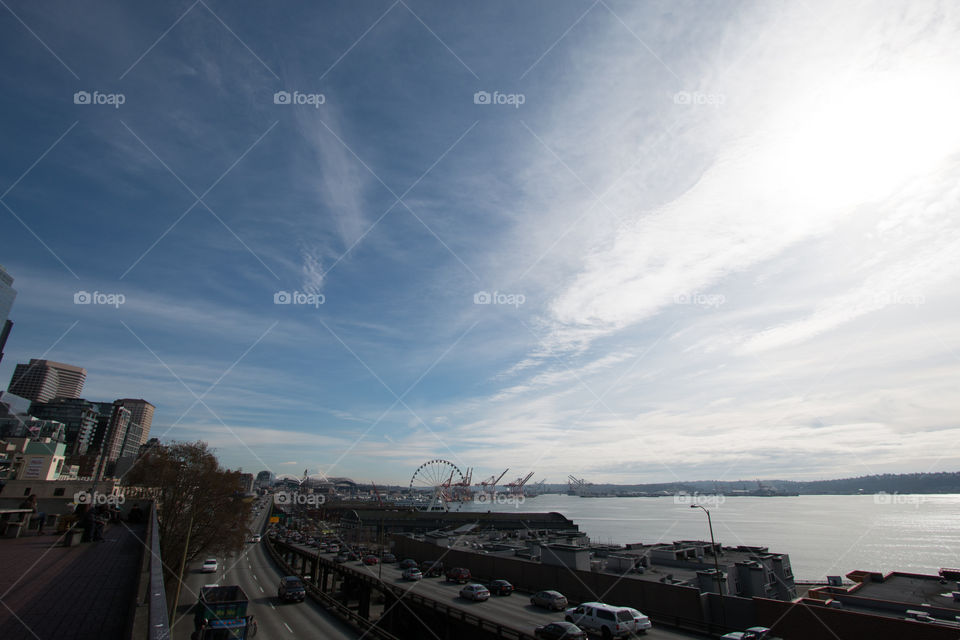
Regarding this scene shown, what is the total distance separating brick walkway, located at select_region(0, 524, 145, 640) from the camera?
9.99 meters

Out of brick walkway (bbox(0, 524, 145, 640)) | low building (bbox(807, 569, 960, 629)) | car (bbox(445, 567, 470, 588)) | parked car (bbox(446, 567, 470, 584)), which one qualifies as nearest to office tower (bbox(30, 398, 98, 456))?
car (bbox(445, 567, 470, 588))

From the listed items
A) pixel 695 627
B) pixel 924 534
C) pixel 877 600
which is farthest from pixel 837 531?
pixel 695 627

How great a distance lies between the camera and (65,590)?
13.1 meters

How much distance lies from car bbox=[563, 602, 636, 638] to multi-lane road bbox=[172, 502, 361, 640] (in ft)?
41.5

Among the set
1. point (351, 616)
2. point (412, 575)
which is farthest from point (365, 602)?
point (351, 616)

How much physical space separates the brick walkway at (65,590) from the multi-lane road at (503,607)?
1851 cm

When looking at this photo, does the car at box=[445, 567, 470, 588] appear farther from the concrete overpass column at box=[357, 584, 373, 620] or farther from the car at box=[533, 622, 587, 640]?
the car at box=[533, 622, 587, 640]

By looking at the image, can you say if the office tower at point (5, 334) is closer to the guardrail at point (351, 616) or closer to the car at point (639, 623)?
the guardrail at point (351, 616)

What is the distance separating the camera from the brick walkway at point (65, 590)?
9992mm

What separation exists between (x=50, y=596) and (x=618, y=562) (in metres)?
35.4

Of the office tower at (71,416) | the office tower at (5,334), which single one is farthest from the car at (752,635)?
the office tower at (71,416)

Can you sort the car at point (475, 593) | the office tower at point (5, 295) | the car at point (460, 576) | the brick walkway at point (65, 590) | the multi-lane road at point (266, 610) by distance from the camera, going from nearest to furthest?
the brick walkway at point (65, 590)
the multi-lane road at point (266, 610)
the car at point (475, 593)
the car at point (460, 576)
the office tower at point (5, 295)

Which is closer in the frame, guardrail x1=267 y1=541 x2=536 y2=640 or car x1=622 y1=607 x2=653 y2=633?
guardrail x1=267 y1=541 x2=536 y2=640

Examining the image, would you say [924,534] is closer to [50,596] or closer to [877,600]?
[877,600]
